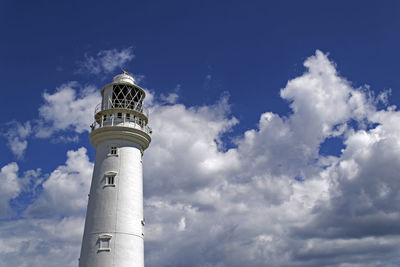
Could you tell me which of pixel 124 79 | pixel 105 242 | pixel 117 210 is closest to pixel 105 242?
pixel 105 242

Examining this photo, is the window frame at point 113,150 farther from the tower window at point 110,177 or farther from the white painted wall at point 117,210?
the tower window at point 110,177

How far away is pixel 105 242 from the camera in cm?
2956

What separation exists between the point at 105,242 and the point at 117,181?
4.93 meters

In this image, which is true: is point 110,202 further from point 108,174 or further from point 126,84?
point 126,84

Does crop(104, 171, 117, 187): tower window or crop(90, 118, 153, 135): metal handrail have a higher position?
crop(90, 118, 153, 135): metal handrail

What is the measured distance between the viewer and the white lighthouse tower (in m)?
29.6

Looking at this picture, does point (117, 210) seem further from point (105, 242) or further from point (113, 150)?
point (113, 150)

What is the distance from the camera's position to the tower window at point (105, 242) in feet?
96.2

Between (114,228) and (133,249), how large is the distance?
2229mm

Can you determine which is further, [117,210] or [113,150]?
[113,150]

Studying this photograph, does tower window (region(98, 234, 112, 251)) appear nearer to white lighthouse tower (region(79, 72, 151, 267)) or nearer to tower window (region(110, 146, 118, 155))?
white lighthouse tower (region(79, 72, 151, 267))

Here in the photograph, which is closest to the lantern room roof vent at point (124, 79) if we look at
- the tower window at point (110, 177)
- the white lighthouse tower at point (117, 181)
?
the white lighthouse tower at point (117, 181)

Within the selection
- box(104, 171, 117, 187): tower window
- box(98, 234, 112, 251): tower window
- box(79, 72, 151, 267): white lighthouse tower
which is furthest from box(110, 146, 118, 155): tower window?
box(98, 234, 112, 251): tower window

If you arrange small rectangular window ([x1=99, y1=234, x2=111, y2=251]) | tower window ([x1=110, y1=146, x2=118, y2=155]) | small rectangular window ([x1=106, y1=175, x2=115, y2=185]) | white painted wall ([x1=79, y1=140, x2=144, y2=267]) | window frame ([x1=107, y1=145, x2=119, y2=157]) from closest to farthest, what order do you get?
1. small rectangular window ([x1=99, y1=234, x2=111, y2=251])
2. white painted wall ([x1=79, y1=140, x2=144, y2=267])
3. small rectangular window ([x1=106, y1=175, x2=115, y2=185])
4. window frame ([x1=107, y1=145, x2=119, y2=157])
5. tower window ([x1=110, y1=146, x2=118, y2=155])
